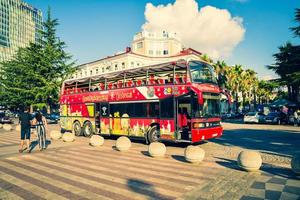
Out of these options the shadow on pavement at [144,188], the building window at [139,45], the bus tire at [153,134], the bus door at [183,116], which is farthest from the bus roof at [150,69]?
the building window at [139,45]

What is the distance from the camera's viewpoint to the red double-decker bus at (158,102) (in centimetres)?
1241

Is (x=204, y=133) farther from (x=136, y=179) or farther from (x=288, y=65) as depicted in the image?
(x=288, y=65)

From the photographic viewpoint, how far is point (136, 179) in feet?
24.1

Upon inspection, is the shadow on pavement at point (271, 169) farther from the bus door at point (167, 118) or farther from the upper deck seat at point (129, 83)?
the upper deck seat at point (129, 83)

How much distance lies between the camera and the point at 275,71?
35406 millimetres

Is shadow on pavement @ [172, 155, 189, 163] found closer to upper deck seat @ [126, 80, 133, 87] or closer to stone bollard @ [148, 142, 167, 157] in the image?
stone bollard @ [148, 142, 167, 157]

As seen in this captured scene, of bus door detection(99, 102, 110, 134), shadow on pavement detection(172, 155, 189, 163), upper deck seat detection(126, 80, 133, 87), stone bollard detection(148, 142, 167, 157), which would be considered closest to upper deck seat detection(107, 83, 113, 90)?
bus door detection(99, 102, 110, 134)

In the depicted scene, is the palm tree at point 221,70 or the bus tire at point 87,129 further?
the palm tree at point 221,70

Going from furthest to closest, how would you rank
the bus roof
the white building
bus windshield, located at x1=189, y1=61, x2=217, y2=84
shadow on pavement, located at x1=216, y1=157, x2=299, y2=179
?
the white building → the bus roof → bus windshield, located at x1=189, y1=61, x2=217, y2=84 → shadow on pavement, located at x1=216, y1=157, x2=299, y2=179

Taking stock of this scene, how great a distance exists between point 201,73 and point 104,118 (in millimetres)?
7695

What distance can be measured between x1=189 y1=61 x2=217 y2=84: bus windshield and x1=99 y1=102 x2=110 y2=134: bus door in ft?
22.7

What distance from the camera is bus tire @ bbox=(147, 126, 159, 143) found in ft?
46.0

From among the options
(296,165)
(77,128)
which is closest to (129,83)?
(77,128)

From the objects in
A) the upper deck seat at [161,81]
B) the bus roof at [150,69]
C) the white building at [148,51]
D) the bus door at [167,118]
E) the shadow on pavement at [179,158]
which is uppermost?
the white building at [148,51]
